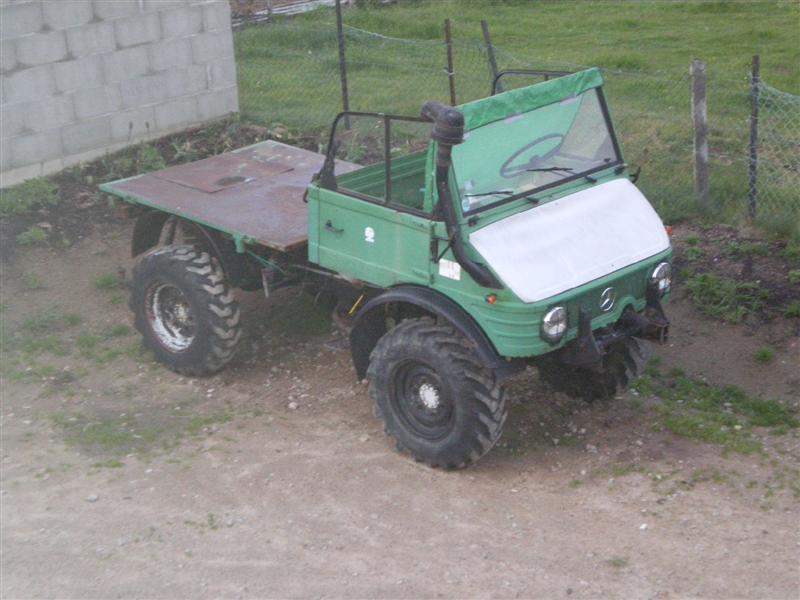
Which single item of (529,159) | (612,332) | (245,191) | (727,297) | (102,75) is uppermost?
(529,159)

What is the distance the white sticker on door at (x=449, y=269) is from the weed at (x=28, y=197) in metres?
5.58

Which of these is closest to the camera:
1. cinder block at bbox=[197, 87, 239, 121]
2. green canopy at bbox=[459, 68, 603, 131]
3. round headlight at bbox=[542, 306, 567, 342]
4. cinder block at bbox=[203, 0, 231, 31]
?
round headlight at bbox=[542, 306, 567, 342]

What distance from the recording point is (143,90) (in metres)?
12.1

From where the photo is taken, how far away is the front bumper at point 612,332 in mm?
6609

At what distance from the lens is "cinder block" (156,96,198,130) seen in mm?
12375

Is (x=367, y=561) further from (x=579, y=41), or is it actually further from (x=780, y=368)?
(x=579, y=41)

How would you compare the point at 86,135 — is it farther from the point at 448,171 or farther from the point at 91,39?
the point at 448,171

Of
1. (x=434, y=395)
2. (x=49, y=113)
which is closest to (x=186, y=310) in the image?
(x=434, y=395)

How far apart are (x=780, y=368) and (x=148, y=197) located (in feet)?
15.8

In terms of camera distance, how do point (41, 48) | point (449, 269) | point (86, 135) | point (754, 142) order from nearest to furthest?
point (449, 269) < point (754, 142) < point (41, 48) < point (86, 135)

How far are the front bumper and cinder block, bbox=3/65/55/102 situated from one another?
661cm

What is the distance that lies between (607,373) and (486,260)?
1.52 metres

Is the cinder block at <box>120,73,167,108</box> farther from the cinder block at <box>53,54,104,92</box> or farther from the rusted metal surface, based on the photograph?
the rusted metal surface

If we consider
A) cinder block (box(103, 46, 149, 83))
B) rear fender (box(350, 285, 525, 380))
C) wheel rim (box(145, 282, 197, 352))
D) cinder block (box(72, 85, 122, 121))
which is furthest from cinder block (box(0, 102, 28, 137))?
rear fender (box(350, 285, 525, 380))
